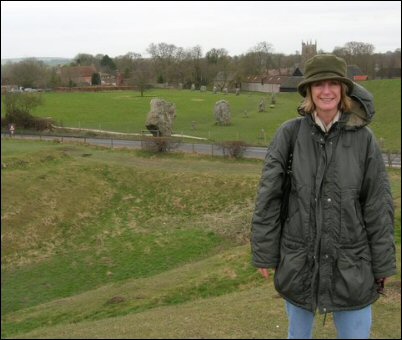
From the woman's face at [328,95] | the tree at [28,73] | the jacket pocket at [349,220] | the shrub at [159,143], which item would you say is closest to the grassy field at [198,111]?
the shrub at [159,143]

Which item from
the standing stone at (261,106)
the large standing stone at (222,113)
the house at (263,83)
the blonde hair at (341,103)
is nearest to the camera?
the blonde hair at (341,103)

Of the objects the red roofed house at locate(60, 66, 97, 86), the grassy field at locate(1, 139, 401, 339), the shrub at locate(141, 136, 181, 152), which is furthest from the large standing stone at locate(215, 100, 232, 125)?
the red roofed house at locate(60, 66, 97, 86)

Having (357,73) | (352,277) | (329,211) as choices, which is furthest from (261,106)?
(352,277)

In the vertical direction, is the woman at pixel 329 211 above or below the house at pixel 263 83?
below

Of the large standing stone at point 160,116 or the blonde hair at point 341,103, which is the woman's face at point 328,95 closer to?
the blonde hair at point 341,103

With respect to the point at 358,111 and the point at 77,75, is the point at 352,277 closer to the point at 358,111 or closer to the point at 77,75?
the point at 358,111

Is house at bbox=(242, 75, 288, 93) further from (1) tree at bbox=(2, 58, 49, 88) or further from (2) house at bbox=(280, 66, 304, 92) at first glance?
(1) tree at bbox=(2, 58, 49, 88)

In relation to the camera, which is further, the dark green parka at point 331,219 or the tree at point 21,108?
the tree at point 21,108

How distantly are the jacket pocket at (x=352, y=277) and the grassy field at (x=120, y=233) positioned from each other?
5087 millimetres

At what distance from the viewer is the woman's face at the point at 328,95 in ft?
9.96

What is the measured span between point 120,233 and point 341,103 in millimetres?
12109

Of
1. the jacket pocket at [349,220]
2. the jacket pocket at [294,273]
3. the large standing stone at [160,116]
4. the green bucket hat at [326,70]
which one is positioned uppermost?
the green bucket hat at [326,70]

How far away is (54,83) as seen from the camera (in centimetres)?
902

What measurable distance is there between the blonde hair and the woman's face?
0.03 meters
